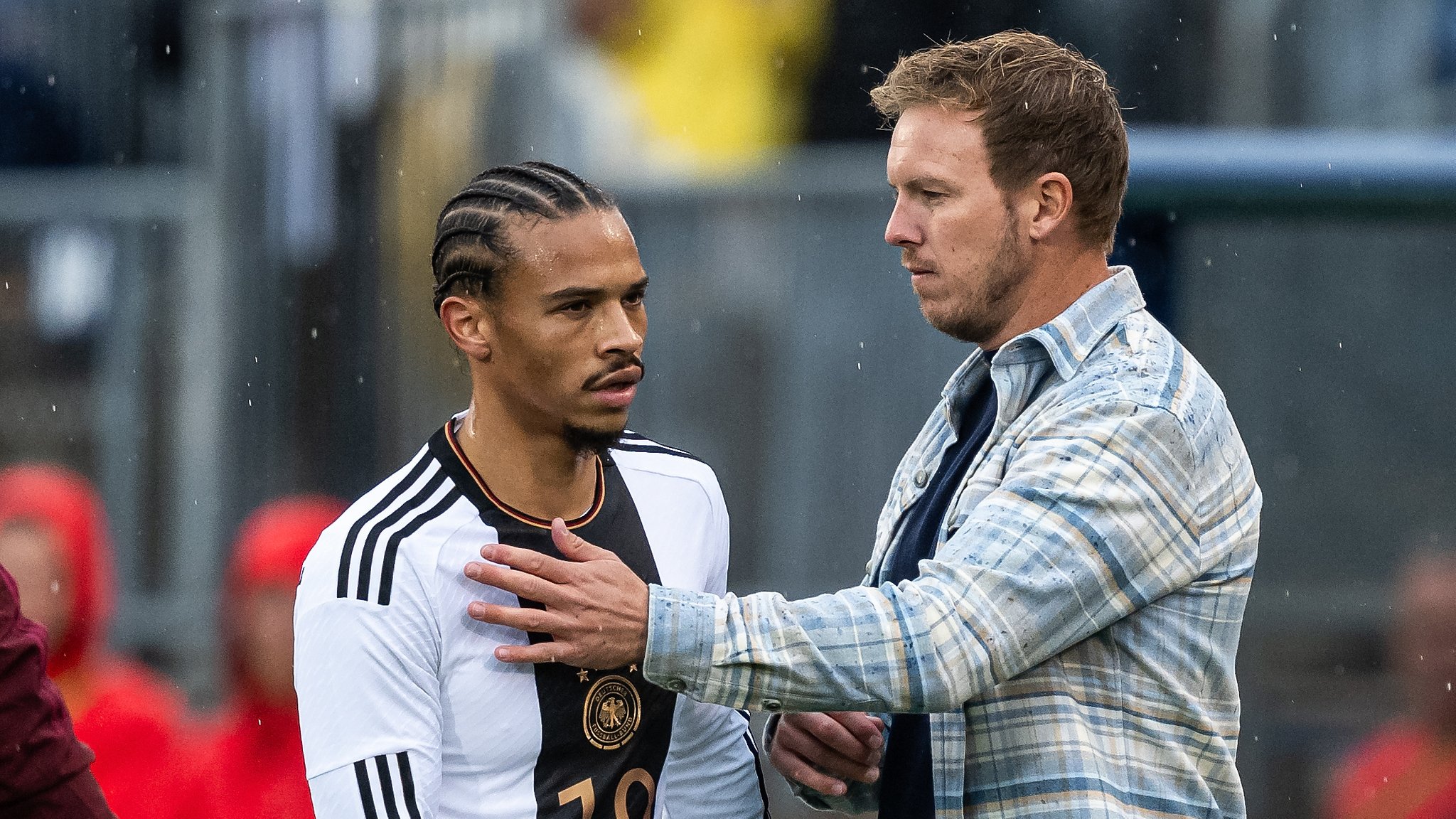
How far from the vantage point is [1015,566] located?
7.30 ft

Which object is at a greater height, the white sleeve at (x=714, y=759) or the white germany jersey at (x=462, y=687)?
the white germany jersey at (x=462, y=687)

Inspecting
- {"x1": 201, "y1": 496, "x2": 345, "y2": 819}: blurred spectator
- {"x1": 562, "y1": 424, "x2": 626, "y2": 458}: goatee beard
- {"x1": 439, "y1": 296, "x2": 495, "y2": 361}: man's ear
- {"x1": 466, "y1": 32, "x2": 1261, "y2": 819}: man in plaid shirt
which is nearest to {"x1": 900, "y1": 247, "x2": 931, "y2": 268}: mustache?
{"x1": 466, "y1": 32, "x2": 1261, "y2": 819}: man in plaid shirt

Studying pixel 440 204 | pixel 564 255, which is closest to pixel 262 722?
pixel 564 255

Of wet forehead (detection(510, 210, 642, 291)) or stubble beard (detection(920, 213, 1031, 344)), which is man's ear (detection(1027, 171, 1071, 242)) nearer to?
stubble beard (detection(920, 213, 1031, 344))

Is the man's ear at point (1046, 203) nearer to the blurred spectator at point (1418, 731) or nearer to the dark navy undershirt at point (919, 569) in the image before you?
the dark navy undershirt at point (919, 569)

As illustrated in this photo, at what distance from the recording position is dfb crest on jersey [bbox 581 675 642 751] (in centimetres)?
239

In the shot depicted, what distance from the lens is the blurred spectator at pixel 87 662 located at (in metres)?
3.99

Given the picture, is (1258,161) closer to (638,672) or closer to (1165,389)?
(1165,389)

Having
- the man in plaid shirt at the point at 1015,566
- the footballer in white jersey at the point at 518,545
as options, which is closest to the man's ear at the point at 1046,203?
the man in plaid shirt at the point at 1015,566

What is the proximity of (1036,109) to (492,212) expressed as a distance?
0.85m

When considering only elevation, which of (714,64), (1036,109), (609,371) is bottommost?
(609,371)

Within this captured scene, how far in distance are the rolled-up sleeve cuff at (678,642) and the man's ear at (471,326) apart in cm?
48

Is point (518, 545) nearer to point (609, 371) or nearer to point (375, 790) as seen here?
point (609, 371)

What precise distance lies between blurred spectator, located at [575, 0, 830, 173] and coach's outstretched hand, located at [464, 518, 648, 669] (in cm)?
387
